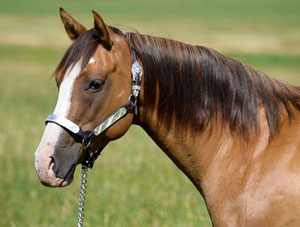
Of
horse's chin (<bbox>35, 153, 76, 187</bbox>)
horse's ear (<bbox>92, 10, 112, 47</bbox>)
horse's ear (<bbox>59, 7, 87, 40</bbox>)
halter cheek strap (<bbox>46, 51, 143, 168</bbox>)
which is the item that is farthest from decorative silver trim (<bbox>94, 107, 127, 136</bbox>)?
horse's ear (<bbox>59, 7, 87, 40</bbox>)

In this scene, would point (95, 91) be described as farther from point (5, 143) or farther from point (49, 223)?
point (5, 143)

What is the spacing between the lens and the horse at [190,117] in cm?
326

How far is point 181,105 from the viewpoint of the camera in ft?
11.9

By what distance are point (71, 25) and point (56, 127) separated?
3.00ft

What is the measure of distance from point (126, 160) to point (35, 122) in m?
4.40

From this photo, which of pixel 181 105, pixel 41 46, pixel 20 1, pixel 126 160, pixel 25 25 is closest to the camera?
pixel 181 105

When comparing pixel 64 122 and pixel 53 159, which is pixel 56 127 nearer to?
pixel 64 122

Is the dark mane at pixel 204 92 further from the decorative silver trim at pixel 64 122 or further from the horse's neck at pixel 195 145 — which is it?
the decorative silver trim at pixel 64 122

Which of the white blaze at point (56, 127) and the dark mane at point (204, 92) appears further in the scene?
→ the dark mane at point (204, 92)

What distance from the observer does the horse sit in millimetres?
3260

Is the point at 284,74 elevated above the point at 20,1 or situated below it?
above

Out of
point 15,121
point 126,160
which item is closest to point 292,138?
point 126,160

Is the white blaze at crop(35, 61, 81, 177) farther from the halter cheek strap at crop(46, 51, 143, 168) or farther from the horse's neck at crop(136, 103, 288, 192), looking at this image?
the horse's neck at crop(136, 103, 288, 192)

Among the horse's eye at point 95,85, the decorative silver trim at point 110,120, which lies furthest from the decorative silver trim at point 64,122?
the horse's eye at point 95,85
